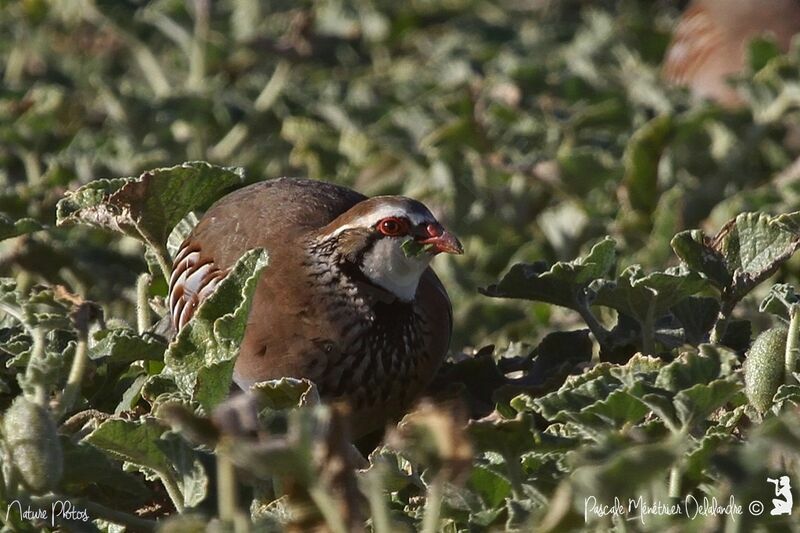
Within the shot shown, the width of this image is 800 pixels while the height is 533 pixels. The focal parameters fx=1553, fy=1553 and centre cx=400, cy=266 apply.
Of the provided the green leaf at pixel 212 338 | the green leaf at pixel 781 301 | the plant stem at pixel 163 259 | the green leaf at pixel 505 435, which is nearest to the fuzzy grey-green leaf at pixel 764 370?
the green leaf at pixel 781 301

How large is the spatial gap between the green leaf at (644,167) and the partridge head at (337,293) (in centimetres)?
173

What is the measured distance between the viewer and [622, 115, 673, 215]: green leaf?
15.5 feet

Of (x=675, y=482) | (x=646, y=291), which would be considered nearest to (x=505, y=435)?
(x=675, y=482)

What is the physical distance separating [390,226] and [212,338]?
Answer: 69 centimetres

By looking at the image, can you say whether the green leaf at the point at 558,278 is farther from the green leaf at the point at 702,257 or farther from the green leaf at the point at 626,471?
the green leaf at the point at 626,471

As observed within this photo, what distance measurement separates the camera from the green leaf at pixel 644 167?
472cm

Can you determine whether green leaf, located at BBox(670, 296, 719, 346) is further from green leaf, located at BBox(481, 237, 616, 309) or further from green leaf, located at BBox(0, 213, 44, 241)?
green leaf, located at BBox(0, 213, 44, 241)

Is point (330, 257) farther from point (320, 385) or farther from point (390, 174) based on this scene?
point (390, 174)

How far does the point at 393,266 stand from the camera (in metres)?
3.07

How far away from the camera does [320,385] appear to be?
9.49 feet

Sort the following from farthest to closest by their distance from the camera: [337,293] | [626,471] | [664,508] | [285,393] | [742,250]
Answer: [337,293]
[742,250]
[285,393]
[664,508]
[626,471]

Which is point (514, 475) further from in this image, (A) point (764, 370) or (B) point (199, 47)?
(B) point (199, 47)

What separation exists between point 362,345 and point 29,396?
862mm

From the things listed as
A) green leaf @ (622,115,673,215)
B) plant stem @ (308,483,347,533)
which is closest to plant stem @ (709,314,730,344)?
plant stem @ (308,483,347,533)
